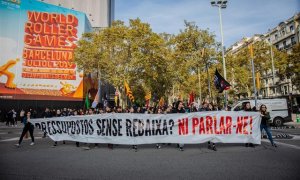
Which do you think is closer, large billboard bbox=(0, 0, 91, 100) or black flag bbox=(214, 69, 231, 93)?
black flag bbox=(214, 69, 231, 93)

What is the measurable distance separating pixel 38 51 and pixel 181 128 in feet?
118

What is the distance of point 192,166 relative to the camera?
6.87m

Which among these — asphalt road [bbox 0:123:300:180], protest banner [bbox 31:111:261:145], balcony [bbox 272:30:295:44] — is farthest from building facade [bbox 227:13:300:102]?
asphalt road [bbox 0:123:300:180]

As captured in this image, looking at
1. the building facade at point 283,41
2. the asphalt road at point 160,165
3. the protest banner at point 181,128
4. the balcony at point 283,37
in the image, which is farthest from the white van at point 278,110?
the balcony at point 283,37

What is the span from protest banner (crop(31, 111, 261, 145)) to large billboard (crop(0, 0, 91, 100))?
28.9 metres

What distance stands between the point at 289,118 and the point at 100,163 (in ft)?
59.4

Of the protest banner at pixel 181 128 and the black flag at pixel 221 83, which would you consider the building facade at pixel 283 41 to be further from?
the protest banner at pixel 181 128

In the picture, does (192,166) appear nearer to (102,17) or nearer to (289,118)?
(289,118)

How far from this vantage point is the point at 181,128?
33.5 feet

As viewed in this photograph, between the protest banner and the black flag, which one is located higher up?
the black flag

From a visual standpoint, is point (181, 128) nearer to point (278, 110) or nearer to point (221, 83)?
point (221, 83)

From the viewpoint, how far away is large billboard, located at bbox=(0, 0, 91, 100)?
38.1m

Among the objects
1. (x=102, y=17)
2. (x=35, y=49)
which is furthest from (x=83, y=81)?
(x=102, y=17)

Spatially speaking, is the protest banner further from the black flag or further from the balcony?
the balcony
